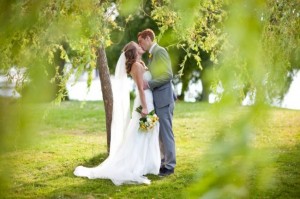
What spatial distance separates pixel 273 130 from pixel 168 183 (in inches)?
169

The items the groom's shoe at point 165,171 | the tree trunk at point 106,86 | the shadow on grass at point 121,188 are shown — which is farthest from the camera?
the tree trunk at point 106,86

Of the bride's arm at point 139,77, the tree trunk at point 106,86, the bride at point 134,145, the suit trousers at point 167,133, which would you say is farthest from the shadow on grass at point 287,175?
the tree trunk at point 106,86

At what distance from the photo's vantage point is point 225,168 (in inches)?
34.0

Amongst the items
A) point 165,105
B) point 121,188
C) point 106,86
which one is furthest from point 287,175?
point 106,86

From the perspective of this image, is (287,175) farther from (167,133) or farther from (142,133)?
(142,133)

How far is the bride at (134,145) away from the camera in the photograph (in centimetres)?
577

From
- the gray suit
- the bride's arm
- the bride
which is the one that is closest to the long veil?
the bride

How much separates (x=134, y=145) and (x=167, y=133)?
17.0 inches

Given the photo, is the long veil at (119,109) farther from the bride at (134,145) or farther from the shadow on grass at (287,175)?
the shadow on grass at (287,175)

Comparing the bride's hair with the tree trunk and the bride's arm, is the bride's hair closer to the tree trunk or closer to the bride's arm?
the bride's arm

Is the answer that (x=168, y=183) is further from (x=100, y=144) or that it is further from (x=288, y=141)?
(x=288, y=141)

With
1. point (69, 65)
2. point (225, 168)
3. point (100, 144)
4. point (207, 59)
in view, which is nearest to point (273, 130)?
point (100, 144)

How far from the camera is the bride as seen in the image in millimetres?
5770

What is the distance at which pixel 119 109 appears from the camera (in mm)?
6316
